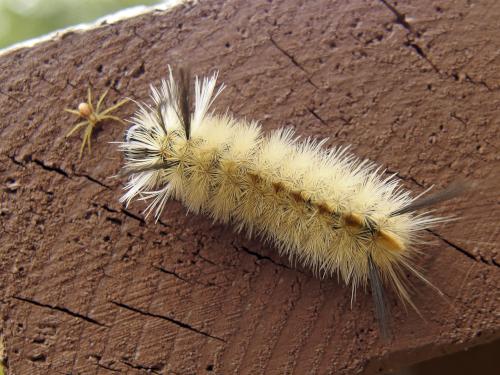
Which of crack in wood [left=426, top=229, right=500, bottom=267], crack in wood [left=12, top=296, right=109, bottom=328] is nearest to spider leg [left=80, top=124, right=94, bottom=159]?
crack in wood [left=12, top=296, right=109, bottom=328]

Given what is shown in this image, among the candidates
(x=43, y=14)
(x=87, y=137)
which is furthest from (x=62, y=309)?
(x=43, y=14)

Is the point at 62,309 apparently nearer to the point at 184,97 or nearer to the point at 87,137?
the point at 87,137

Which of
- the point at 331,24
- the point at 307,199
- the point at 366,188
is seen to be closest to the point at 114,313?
the point at 307,199

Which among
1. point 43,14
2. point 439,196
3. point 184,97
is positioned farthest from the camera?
point 43,14

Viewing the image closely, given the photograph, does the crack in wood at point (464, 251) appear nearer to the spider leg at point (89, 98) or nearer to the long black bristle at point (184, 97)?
the long black bristle at point (184, 97)

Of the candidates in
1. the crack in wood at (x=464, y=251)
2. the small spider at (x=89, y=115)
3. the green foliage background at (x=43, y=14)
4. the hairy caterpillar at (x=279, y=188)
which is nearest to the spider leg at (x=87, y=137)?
the small spider at (x=89, y=115)
